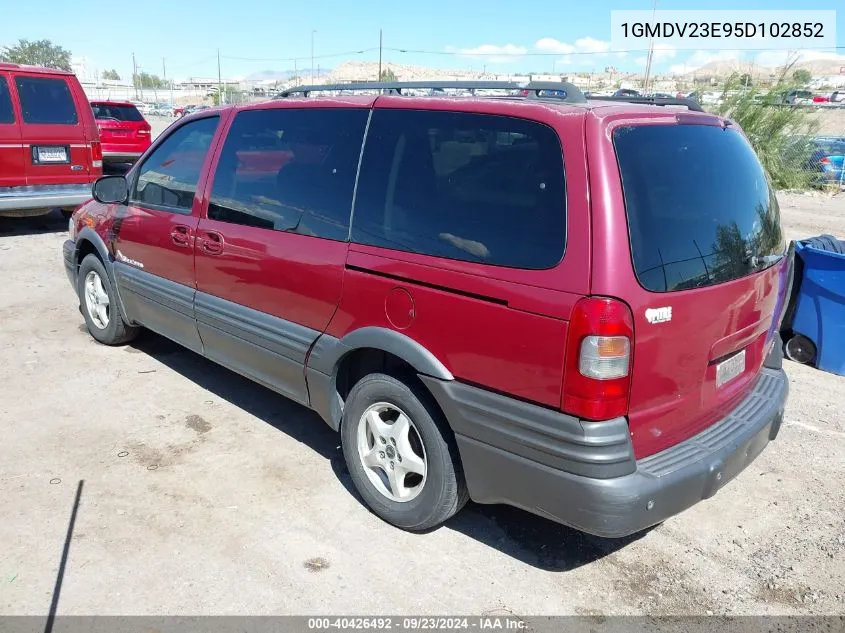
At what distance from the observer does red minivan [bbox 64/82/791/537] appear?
2490mm

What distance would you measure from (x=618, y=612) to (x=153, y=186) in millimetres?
3873

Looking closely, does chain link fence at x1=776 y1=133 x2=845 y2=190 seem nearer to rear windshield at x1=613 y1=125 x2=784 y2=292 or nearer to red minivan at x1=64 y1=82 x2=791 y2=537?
red minivan at x1=64 y1=82 x2=791 y2=537

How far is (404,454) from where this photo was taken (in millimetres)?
3189

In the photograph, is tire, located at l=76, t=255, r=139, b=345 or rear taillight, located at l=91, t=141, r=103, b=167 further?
rear taillight, located at l=91, t=141, r=103, b=167

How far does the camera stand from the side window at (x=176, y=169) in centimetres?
430

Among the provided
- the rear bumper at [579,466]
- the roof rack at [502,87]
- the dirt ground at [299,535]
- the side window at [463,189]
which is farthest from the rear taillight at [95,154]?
the rear bumper at [579,466]

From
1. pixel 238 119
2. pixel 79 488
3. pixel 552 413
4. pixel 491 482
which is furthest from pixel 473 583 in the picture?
pixel 238 119

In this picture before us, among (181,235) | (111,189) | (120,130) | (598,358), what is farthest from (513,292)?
(120,130)

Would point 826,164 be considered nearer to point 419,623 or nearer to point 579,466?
point 579,466

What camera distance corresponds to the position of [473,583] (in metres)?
2.93

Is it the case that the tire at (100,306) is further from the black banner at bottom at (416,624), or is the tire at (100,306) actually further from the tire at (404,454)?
the black banner at bottom at (416,624)

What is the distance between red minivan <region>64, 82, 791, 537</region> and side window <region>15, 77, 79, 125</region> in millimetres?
6701

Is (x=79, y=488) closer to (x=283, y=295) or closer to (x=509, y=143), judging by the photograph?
(x=283, y=295)

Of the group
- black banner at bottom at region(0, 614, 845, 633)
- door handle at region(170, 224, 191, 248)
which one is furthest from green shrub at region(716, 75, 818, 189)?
black banner at bottom at region(0, 614, 845, 633)
